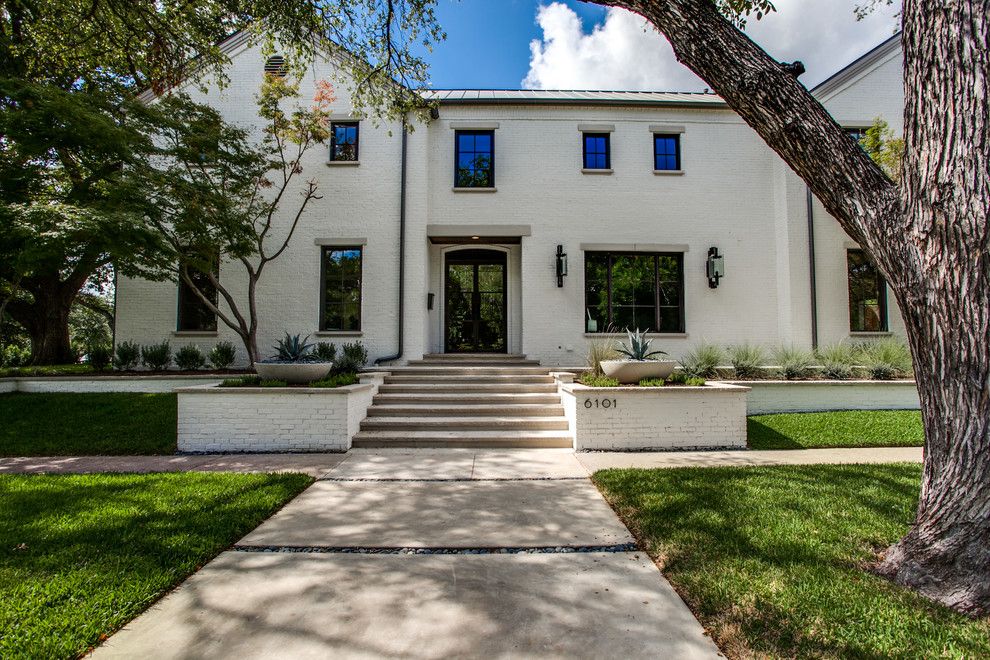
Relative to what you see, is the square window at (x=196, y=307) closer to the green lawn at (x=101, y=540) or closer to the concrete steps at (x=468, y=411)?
the concrete steps at (x=468, y=411)

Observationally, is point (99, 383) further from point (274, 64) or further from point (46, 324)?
point (274, 64)

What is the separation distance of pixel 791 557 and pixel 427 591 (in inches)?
89.6

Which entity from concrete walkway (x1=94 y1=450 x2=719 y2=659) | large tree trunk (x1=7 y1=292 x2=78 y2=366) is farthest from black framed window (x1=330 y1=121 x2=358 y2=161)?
concrete walkway (x1=94 y1=450 x2=719 y2=659)

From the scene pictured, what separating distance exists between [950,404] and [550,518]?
8.79 ft

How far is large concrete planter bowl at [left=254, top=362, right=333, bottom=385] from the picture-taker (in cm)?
692

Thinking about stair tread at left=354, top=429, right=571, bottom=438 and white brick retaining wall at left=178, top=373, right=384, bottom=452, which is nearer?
white brick retaining wall at left=178, top=373, right=384, bottom=452

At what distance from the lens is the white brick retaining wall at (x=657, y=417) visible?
256 inches

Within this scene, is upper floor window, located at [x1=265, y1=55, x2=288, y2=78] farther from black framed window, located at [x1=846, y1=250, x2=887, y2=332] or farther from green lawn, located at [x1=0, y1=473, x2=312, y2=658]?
black framed window, located at [x1=846, y1=250, x2=887, y2=332]

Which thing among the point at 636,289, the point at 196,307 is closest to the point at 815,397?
the point at 636,289

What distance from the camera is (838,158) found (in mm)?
2832

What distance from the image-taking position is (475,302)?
1164cm

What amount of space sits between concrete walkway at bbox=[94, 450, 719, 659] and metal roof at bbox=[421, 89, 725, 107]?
9385mm

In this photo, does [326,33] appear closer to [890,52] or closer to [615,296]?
[615,296]

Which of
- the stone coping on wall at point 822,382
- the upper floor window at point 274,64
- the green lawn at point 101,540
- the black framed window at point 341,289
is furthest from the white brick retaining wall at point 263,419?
the upper floor window at point 274,64
